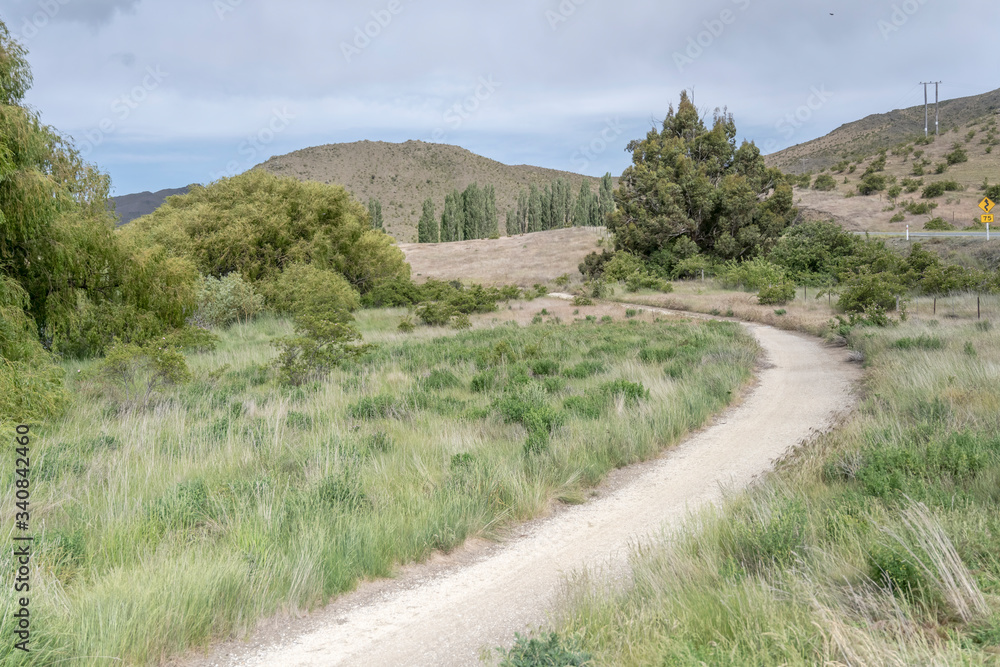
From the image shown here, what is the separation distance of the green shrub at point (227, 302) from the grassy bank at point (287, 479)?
12.8 metres

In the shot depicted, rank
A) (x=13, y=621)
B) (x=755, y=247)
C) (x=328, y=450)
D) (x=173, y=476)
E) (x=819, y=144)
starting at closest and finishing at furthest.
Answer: (x=13, y=621)
(x=173, y=476)
(x=328, y=450)
(x=755, y=247)
(x=819, y=144)

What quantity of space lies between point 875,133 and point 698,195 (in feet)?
211

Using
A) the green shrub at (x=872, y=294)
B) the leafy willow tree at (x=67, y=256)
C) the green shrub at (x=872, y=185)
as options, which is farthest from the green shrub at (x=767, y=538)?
the green shrub at (x=872, y=185)

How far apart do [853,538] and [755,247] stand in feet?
121

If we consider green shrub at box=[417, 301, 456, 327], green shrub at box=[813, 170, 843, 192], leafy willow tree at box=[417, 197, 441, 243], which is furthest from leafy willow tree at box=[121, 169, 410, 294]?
leafy willow tree at box=[417, 197, 441, 243]

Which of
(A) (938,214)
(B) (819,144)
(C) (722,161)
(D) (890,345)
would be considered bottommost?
(D) (890,345)

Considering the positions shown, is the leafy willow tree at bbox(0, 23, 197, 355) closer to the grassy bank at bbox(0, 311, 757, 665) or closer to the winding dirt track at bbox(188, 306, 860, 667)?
the grassy bank at bbox(0, 311, 757, 665)

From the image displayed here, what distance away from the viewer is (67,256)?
42.9 ft

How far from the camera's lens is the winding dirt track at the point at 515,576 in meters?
3.75

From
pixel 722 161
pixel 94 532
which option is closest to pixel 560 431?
pixel 94 532

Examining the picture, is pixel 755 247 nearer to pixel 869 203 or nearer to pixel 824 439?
pixel 869 203

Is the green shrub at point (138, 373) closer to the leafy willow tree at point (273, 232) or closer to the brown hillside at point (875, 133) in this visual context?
the leafy willow tree at point (273, 232)

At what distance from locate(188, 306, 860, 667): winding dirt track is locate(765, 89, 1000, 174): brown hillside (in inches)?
2711

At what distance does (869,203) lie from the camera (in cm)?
4591
